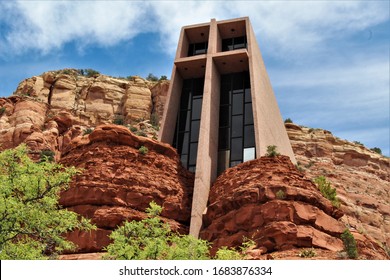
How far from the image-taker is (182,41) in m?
40.4

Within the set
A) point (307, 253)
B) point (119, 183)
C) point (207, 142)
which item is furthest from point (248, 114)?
point (307, 253)

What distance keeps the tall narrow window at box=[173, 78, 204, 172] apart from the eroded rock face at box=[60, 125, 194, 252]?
318 centimetres

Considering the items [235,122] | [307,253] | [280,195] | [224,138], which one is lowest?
[307,253]

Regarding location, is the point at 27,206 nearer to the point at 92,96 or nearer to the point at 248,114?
the point at 248,114

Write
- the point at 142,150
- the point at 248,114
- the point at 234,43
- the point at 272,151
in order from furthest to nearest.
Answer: the point at 234,43, the point at 248,114, the point at 142,150, the point at 272,151

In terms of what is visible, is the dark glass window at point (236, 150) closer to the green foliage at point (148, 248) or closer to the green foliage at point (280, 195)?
the green foliage at point (280, 195)

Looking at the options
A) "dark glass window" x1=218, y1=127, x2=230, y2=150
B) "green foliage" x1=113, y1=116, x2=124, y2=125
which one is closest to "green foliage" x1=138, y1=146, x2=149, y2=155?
"dark glass window" x1=218, y1=127, x2=230, y2=150

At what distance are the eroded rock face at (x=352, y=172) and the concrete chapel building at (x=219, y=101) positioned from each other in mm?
12763

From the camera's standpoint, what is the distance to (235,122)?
3781cm

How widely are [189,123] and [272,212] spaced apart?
14395 millimetres

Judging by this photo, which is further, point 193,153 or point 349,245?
point 193,153

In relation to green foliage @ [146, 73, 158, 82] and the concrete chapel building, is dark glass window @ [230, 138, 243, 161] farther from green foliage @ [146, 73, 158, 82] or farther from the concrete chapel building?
green foliage @ [146, 73, 158, 82]

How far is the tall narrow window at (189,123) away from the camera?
37.5 m

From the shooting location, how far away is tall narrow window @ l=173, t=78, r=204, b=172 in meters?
37.5
